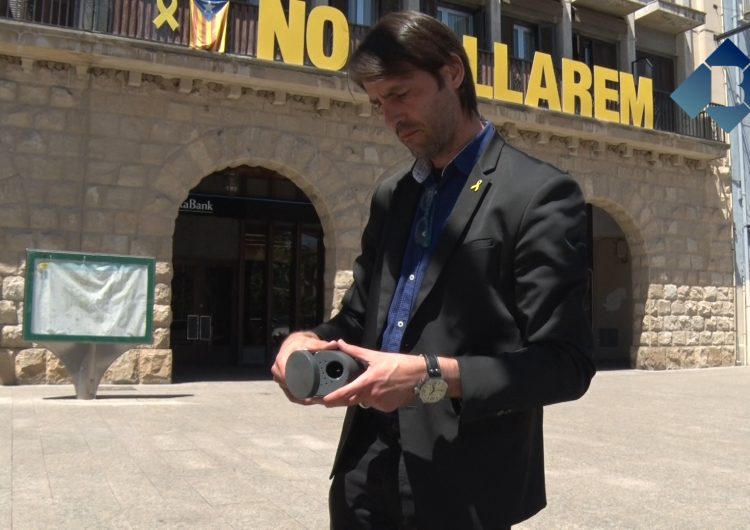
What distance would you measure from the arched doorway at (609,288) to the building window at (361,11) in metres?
7.88

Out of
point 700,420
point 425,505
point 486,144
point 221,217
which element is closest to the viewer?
point 425,505

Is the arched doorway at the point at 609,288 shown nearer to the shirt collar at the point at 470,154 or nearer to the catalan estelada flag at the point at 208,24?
the catalan estelada flag at the point at 208,24

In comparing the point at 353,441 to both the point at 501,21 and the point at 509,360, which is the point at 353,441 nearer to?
the point at 509,360

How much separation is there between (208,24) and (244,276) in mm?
6379

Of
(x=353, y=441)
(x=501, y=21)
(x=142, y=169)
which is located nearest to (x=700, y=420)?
(x=353, y=441)

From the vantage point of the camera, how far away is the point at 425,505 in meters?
1.43

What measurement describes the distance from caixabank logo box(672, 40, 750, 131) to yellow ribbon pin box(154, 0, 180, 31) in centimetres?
1172

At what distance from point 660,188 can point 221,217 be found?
995 centimetres

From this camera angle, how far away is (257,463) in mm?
5555

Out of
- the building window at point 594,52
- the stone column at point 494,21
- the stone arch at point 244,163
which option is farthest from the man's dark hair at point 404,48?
the building window at point 594,52

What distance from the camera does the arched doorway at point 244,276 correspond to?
16250 millimetres

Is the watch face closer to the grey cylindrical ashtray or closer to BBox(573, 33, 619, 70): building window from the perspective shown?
the grey cylindrical ashtray

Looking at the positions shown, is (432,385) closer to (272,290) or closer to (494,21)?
(494,21)

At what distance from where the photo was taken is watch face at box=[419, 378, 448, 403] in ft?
4.18
